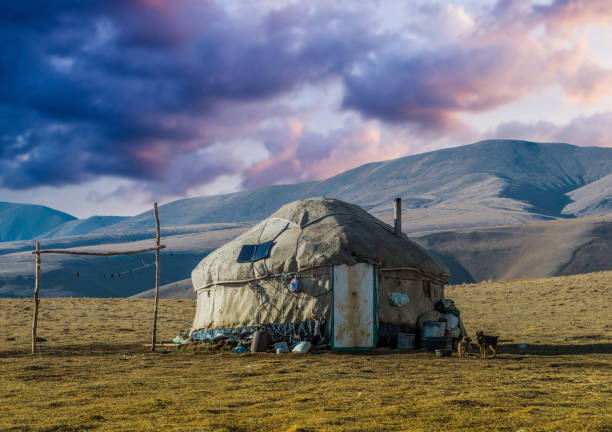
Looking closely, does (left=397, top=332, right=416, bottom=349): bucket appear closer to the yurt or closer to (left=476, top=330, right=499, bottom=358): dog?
the yurt

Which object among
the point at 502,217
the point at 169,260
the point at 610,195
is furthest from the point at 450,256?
the point at 610,195

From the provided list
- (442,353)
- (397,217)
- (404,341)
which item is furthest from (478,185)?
(442,353)

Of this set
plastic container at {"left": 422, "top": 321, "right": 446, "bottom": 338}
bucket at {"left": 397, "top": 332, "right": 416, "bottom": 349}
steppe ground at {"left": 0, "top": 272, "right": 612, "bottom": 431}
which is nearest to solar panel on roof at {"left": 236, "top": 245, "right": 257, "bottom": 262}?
steppe ground at {"left": 0, "top": 272, "right": 612, "bottom": 431}

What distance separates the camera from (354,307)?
520 inches

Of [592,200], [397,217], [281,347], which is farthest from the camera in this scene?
[592,200]

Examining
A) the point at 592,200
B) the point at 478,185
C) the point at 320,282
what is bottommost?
the point at 320,282

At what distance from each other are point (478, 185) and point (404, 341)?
Result: 136 meters

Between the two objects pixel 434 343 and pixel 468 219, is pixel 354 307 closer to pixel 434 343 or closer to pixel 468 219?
pixel 434 343

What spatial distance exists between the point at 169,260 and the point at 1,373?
220ft

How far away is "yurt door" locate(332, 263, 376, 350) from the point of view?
13.1 metres

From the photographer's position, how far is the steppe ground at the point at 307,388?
19.0 ft

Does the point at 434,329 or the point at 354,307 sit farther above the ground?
the point at 354,307

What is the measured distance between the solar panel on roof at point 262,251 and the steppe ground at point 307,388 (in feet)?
7.89

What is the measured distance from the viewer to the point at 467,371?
9539 millimetres
